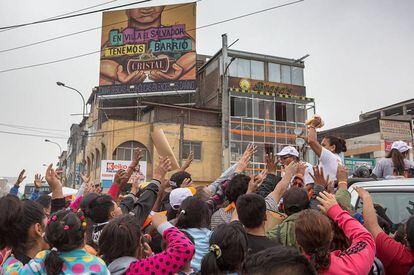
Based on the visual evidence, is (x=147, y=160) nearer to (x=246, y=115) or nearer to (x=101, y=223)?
(x=246, y=115)

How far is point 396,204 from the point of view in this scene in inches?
154

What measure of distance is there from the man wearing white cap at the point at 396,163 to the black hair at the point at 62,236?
4.56 metres

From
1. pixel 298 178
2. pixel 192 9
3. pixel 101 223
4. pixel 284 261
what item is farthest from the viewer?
pixel 192 9

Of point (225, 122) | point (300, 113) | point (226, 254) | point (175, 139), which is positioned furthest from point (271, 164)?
point (300, 113)

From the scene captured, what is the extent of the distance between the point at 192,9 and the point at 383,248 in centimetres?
3389

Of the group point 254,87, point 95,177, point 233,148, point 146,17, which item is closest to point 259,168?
point 233,148

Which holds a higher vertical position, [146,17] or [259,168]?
[146,17]

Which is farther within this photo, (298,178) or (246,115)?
(246,115)

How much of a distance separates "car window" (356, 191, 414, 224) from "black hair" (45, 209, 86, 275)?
113 inches

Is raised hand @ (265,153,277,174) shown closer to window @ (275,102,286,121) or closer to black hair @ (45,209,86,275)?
black hair @ (45,209,86,275)

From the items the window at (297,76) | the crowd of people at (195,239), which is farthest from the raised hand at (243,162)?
the window at (297,76)

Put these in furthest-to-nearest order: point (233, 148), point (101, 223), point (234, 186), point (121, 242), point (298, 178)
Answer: point (233, 148)
point (298, 178)
point (234, 186)
point (101, 223)
point (121, 242)

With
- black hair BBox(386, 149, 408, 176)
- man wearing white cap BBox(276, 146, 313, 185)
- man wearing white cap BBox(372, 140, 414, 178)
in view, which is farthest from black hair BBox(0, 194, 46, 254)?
black hair BBox(386, 149, 408, 176)

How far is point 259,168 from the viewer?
30.8 metres
